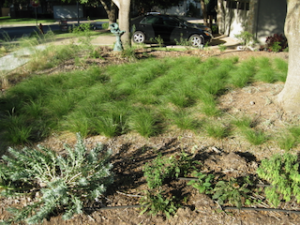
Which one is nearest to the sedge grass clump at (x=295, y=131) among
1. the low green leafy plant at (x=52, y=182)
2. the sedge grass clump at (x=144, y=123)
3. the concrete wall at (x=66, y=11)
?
the sedge grass clump at (x=144, y=123)

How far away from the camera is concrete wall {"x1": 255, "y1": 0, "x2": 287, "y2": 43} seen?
13.2 metres

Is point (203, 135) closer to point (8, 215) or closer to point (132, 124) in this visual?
point (132, 124)

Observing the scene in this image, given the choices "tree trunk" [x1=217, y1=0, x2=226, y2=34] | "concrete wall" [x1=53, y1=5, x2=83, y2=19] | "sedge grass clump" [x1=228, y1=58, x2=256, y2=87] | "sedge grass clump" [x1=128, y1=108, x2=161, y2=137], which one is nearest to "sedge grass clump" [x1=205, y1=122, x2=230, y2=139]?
"sedge grass clump" [x1=128, y1=108, x2=161, y2=137]

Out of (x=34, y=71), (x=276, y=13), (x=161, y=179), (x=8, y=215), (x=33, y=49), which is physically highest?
(x=276, y=13)

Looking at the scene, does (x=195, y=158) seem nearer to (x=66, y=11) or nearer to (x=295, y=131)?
(x=295, y=131)

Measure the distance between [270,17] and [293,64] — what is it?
9211mm

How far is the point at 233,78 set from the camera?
264 inches

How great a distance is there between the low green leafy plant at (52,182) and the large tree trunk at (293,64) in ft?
12.0

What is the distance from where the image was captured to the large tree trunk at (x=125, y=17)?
9.80 meters

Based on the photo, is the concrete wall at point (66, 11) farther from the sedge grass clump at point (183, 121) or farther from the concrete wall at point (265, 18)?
the sedge grass clump at point (183, 121)

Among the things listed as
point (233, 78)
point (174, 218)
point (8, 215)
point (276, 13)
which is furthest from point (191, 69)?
point (276, 13)

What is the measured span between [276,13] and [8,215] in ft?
44.2

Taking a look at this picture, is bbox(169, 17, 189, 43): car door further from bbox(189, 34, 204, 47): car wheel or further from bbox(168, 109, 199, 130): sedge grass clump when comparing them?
bbox(168, 109, 199, 130): sedge grass clump

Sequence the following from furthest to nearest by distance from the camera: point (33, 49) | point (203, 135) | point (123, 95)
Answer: point (33, 49) < point (123, 95) < point (203, 135)
